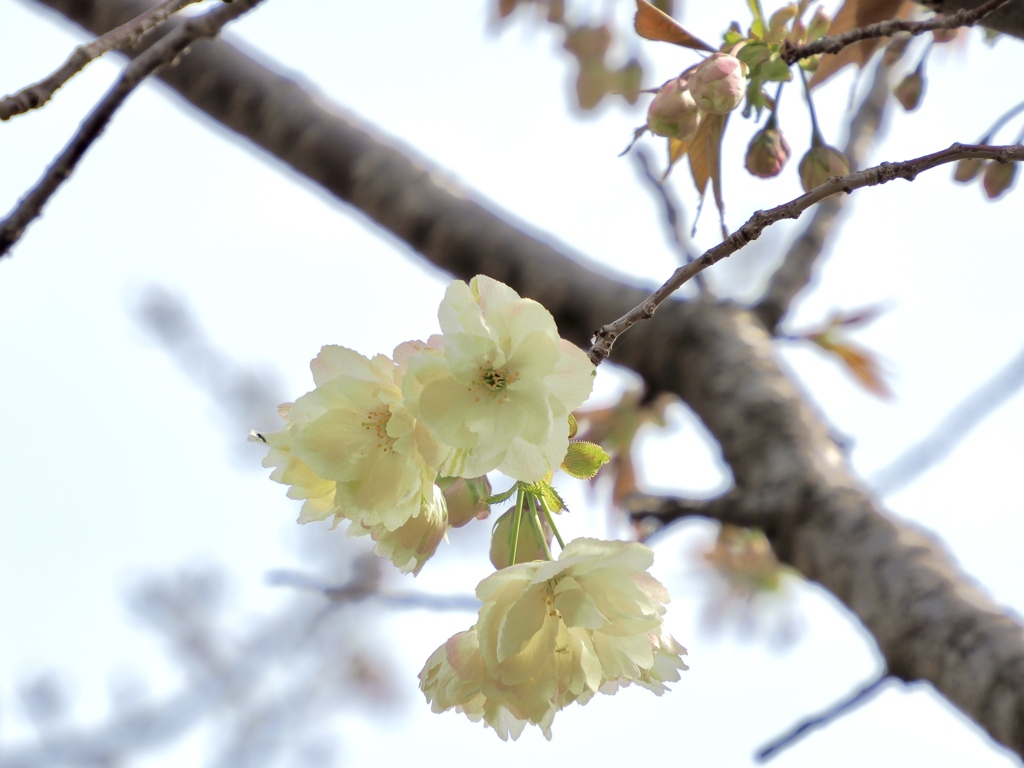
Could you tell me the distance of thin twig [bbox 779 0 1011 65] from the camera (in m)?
0.74

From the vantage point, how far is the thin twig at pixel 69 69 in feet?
2.37

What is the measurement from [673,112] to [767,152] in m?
0.15

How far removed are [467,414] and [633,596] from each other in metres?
0.16

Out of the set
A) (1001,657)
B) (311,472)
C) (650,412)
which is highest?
(650,412)

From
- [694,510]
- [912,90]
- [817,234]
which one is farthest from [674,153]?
[817,234]

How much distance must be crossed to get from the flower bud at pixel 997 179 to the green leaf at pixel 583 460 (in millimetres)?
640

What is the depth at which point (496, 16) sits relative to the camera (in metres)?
1.68

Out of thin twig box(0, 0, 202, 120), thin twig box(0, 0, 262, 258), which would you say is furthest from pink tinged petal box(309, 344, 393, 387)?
thin twig box(0, 0, 262, 258)

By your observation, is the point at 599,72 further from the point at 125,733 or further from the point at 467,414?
the point at 125,733

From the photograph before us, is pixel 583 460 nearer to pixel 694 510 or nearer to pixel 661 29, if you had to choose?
pixel 661 29

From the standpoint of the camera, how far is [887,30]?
756 millimetres

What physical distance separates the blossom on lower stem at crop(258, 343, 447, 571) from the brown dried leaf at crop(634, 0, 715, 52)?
0.36 metres

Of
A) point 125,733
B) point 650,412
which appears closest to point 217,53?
point 650,412

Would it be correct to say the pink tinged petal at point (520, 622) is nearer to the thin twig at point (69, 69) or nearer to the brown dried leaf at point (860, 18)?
the thin twig at point (69, 69)
